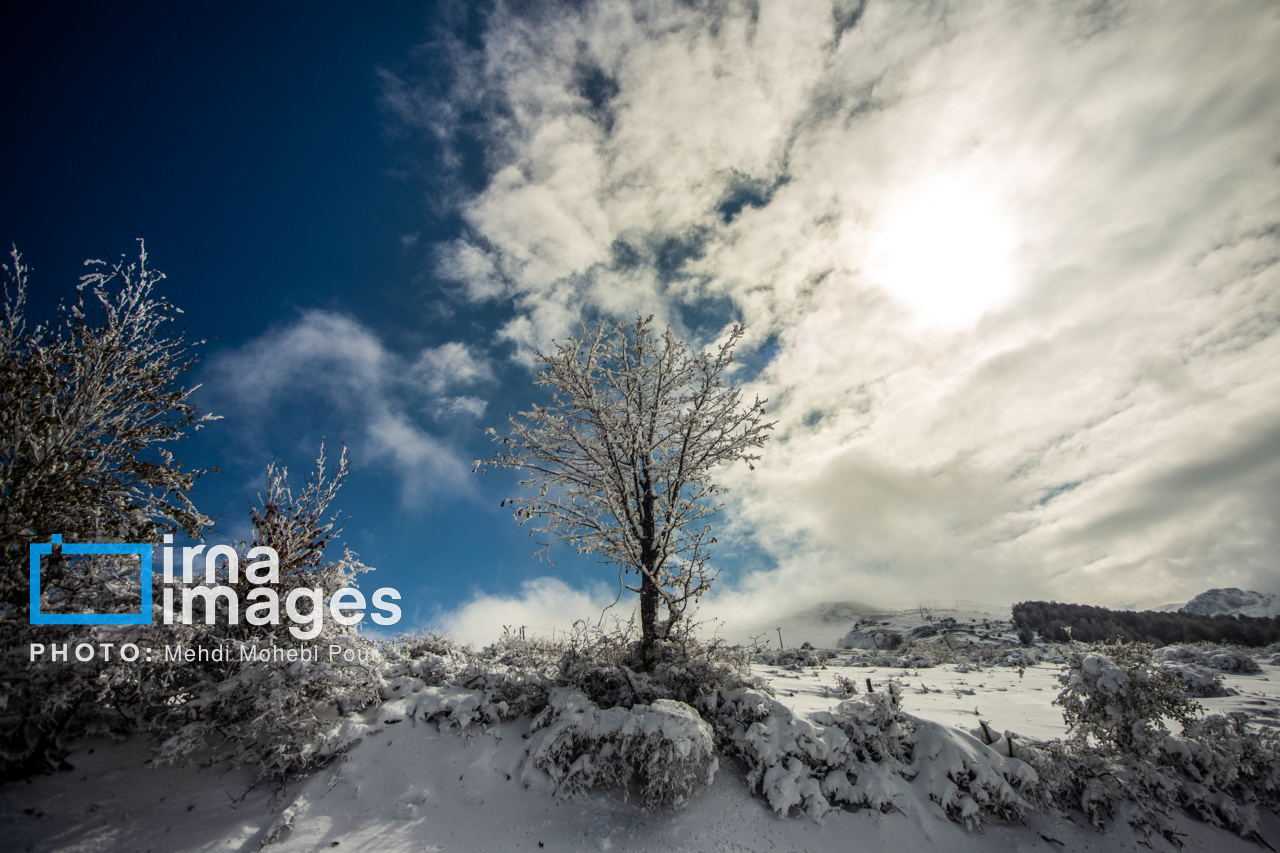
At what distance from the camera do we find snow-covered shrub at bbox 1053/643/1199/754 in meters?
6.75

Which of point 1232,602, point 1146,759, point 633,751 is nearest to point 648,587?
point 633,751

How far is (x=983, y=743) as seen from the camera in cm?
676

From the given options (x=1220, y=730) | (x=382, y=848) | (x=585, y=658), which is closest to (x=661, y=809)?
(x=585, y=658)

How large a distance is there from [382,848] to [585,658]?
11.4ft

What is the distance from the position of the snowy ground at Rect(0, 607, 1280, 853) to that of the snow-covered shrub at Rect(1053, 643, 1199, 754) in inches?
42.9

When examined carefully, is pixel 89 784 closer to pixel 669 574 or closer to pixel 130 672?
pixel 130 672

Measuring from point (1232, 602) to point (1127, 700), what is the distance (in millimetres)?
202553

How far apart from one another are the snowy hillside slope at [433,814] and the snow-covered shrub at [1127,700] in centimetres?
105

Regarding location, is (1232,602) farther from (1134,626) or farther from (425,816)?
(425,816)

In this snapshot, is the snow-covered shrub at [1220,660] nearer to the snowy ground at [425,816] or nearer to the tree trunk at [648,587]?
the snowy ground at [425,816]

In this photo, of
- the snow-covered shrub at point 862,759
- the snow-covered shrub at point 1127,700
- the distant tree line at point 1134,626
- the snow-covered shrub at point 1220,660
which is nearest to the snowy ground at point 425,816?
the snow-covered shrub at point 862,759

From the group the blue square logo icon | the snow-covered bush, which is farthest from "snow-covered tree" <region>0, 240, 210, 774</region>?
the snow-covered bush

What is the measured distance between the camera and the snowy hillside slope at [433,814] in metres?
5.16

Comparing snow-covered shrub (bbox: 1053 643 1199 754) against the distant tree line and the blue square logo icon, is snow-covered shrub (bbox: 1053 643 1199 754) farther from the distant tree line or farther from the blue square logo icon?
the distant tree line
